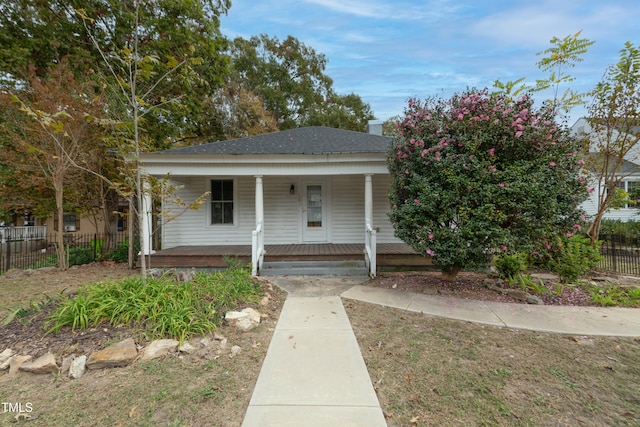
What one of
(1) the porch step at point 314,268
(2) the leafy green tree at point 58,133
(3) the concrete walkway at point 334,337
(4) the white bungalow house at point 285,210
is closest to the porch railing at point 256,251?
(1) the porch step at point 314,268

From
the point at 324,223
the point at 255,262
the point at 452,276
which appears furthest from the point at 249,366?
the point at 324,223

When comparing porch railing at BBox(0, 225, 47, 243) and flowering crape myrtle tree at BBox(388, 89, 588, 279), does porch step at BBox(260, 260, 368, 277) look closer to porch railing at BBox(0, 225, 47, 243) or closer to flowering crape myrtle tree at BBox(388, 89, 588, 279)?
flowering crape myrtle tree at BBox(388, 89, 588, 279)

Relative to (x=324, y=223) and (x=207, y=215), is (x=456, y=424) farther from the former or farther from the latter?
(x=207, y=215)

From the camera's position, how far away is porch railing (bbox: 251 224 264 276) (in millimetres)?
6509

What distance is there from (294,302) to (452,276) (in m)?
3.40

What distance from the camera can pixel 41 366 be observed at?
9.05 ft

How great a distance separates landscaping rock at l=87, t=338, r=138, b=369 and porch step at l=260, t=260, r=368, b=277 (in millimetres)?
3842

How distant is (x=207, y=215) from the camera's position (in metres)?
9.14

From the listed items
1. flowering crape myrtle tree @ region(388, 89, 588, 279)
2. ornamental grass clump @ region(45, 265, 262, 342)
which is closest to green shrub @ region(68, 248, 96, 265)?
ornamental grass clump @ region(45, 265, 262, 342)

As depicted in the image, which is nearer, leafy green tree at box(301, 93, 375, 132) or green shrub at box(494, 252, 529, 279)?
green shrub at box(494, 252, 529, 279)

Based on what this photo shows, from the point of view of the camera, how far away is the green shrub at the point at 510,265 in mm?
5914

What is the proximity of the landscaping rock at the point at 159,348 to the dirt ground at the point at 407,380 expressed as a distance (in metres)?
0.11

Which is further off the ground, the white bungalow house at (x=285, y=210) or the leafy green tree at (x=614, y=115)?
the leafy green tree at (x=614, y=115)

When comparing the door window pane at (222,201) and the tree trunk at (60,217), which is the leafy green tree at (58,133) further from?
the door window pane at (222,201)
